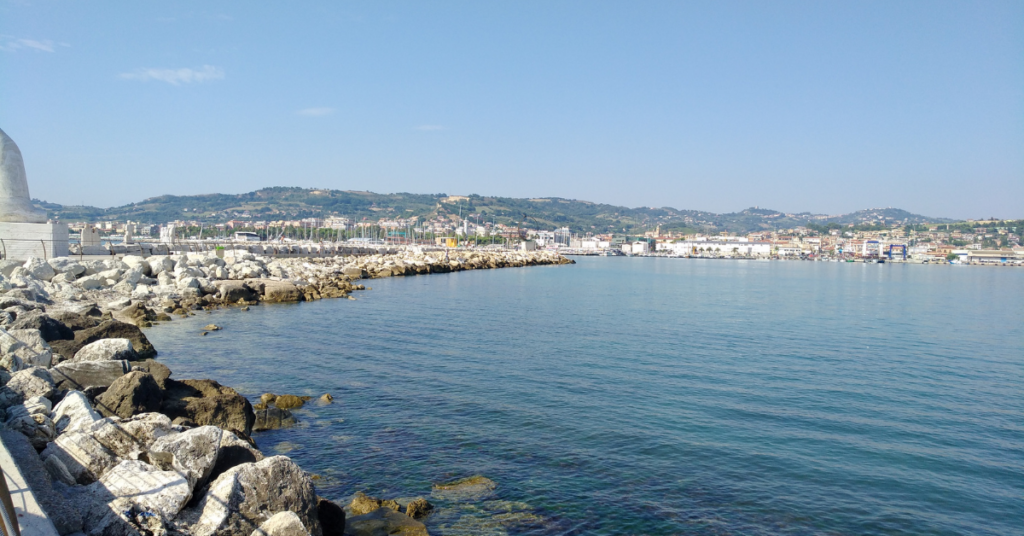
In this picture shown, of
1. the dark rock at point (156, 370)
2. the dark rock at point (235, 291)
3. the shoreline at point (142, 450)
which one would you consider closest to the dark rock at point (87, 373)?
the shoreline at point (142, 450)

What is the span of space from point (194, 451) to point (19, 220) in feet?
78.2

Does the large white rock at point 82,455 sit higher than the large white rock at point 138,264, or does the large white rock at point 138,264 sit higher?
the large white rock at point 138,264

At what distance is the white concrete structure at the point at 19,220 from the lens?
71.9 feet

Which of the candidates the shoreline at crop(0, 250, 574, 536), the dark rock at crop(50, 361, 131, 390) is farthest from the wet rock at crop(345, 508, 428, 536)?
the dark rock at crop(50, 361, 131, 390)

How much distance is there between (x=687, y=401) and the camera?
1270 cm

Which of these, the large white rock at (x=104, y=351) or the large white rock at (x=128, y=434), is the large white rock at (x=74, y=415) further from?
the large white rock at (x=104, y=351)

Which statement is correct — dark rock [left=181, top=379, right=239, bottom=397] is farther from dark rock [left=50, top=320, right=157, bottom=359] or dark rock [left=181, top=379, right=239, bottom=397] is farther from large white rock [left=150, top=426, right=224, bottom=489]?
large white rock [left=150, top=426, right=224, bottom=489]

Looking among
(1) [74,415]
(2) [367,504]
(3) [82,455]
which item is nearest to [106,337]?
(1) [74,415]

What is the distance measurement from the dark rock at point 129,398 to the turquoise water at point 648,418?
1.90 metres

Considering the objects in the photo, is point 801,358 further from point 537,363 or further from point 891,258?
point 891,258

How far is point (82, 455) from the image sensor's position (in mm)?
5859

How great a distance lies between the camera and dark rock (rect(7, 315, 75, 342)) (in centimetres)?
1168

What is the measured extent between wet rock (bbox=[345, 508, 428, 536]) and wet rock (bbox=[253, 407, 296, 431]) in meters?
3.91

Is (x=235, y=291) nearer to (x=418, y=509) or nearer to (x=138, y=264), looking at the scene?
(x=138, y=264)
